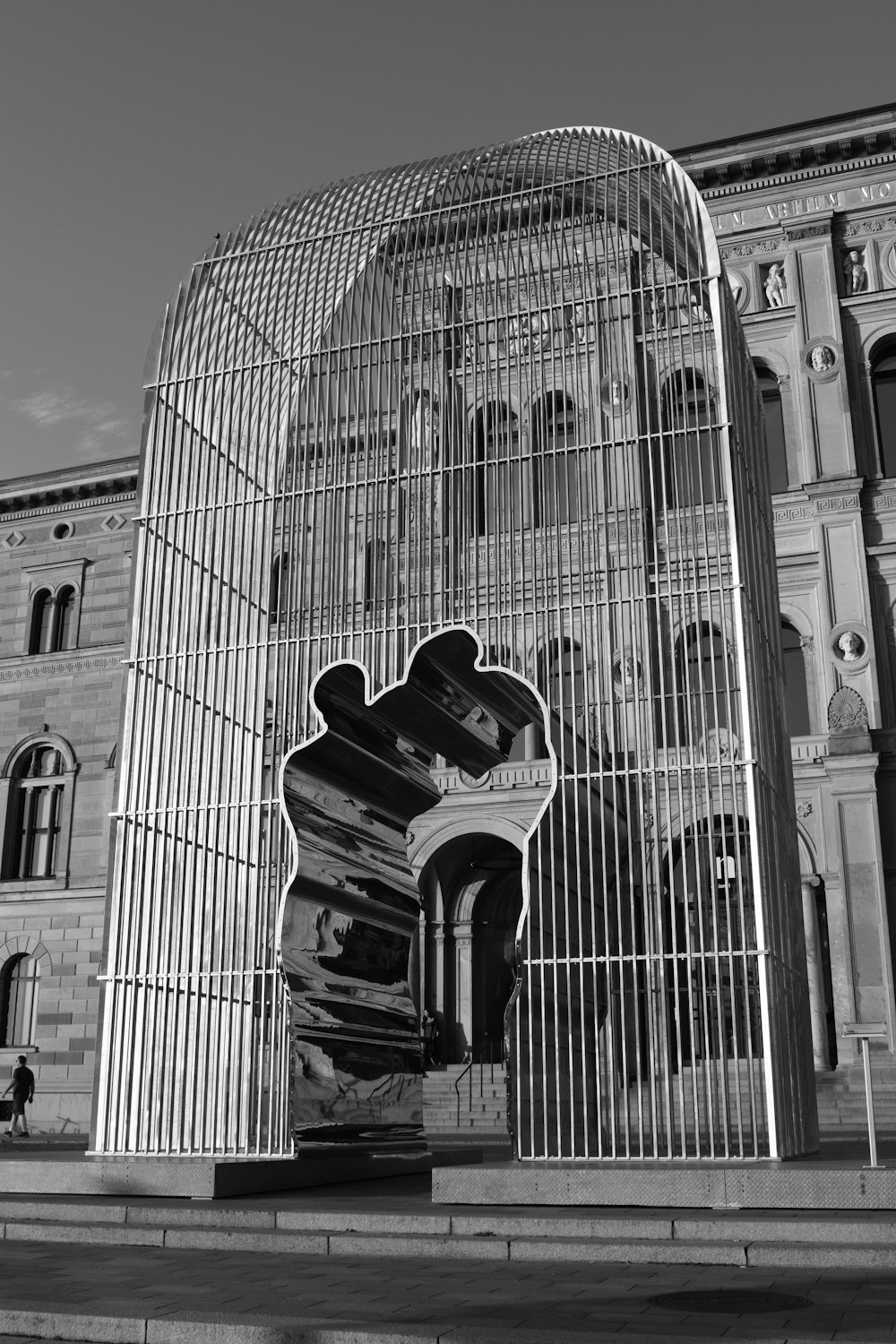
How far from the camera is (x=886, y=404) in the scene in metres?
30.6

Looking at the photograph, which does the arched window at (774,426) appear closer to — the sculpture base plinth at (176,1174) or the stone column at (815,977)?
the stone column at (815,977)

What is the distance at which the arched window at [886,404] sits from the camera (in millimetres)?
30078

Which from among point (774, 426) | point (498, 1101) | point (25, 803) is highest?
point (774, 426)

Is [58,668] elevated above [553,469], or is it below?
above

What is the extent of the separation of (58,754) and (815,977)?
2203cm

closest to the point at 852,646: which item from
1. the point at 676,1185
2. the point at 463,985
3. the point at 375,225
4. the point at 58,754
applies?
the point at 463,985

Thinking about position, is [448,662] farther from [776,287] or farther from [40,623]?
[40,623]

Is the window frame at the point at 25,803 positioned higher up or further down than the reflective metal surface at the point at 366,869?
higher up

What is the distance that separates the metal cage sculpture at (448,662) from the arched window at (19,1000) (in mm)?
24962

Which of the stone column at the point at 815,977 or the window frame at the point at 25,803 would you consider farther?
the window frame at the point at 25,803

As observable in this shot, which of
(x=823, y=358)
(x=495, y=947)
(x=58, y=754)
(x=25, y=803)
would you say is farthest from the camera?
(x=25, y=803)

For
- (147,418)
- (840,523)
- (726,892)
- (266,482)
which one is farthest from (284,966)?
(840,523)

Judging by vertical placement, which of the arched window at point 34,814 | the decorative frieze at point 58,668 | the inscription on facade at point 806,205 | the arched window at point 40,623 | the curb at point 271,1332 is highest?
the inscription on facade at point 806,205

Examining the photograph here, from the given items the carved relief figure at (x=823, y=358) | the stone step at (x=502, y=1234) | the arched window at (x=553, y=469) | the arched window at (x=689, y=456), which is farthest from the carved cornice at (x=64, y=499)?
the stone step at (x=502, y=1234)
